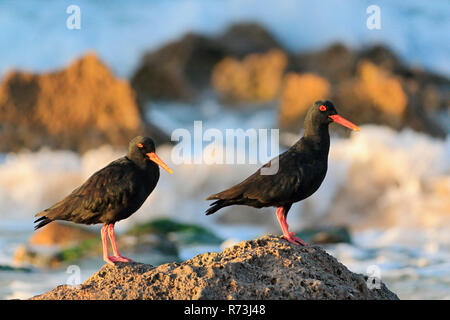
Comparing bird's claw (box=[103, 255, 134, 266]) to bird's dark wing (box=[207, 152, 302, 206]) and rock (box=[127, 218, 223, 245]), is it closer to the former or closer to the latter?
bird's dark wing (box=[207, 152, 302, 206])

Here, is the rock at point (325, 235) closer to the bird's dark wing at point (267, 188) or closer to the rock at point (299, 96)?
the rock at point (299, 96)

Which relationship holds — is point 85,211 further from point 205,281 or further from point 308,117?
point 308,117

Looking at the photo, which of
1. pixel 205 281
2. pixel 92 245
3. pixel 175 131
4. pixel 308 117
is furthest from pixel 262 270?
pixel 175 131

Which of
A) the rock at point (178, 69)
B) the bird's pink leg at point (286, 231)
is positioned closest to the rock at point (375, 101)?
the rock at point (178, 69)

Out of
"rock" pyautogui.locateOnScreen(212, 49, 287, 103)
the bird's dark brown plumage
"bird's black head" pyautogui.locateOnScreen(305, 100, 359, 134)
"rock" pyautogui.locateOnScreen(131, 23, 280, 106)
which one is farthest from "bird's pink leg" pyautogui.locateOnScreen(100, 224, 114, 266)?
"rock" pyautogui.locateOnScreen(212, 49, 287, 103)

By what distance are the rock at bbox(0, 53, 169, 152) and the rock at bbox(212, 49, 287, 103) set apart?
3.60m

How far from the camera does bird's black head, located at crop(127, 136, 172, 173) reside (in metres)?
6.79

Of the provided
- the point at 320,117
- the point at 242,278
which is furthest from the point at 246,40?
the point at 242,278

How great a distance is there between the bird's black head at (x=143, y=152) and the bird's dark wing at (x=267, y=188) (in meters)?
0.71

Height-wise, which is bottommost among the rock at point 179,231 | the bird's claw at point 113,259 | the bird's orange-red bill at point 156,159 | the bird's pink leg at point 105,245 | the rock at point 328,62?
the rock at point 179,231

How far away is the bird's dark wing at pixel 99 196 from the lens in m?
6.68

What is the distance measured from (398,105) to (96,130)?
7418 millimetres

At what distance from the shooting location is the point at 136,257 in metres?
11.2

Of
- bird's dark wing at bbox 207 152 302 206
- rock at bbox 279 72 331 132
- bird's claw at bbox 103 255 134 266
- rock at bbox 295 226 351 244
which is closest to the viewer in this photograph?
bird's claw at bbox 103 255 134 266
